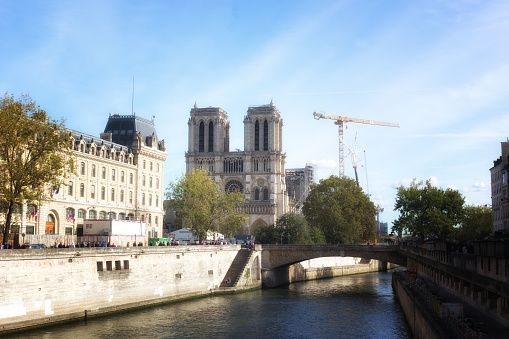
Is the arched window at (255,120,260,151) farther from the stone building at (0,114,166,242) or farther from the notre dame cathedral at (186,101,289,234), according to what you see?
the stone building at (0,114,166,242)

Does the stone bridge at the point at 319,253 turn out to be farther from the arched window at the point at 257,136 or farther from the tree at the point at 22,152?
the arched window at the point at 257,136

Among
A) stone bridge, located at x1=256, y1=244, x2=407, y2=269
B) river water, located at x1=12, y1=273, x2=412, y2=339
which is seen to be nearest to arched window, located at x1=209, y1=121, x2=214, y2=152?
stone bridge, located at x1=256, y1=244, x2=407, y2=269

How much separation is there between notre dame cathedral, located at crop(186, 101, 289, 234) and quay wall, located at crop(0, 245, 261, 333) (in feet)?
273

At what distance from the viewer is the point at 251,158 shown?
149125 millimetres

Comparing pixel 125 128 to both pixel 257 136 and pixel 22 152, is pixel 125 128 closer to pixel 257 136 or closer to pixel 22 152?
pixel 22 152

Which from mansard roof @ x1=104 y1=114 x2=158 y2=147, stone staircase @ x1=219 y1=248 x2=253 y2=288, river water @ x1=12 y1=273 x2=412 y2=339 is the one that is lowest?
river water @ x1=12 y1=273 x2=412 y2=339

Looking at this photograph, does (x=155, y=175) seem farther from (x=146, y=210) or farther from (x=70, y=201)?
(x=70, y=201)

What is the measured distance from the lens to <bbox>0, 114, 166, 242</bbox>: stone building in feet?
212

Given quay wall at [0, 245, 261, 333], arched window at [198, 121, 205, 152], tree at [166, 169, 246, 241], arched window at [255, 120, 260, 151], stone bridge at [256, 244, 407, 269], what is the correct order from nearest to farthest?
quay wall at [0, 245, 261, 333]
stone bridge at [256, 244, 407, 269]
tree at [166, 169, 246, 241]
arched window at [255, 120, 260, 151]
arched window at [198, 121, 205, 152]

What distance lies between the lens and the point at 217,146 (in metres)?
152

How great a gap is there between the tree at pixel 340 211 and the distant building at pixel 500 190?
993 inches

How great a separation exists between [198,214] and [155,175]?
33.9 ft

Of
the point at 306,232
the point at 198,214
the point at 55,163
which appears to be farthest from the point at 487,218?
the point at 55,163

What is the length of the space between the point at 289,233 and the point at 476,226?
34.3 metres
